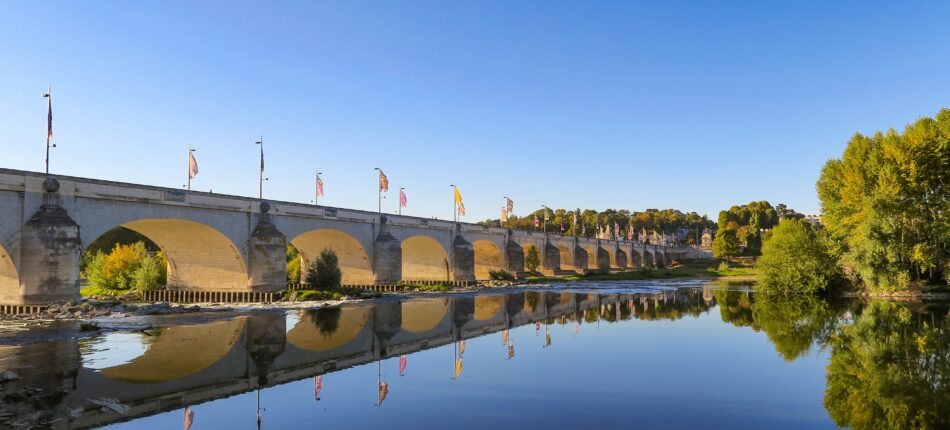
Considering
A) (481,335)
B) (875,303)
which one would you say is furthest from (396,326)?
(875,303)

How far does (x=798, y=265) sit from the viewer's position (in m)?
44.8

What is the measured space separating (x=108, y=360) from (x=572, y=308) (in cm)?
2453

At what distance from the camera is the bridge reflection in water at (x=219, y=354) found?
39.9ft

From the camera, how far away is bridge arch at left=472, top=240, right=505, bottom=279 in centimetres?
7888

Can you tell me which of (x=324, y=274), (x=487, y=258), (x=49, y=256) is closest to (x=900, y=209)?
(x=324, y=274)

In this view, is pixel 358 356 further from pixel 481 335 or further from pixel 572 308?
pixel 572 308

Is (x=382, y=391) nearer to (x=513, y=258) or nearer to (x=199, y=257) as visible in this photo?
(x=199, y=257)

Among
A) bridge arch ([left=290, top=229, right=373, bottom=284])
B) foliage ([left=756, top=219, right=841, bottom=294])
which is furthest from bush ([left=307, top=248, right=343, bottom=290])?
foliage ([left=756, top=219, right=841, bottom=294])

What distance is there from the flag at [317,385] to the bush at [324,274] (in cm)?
3171

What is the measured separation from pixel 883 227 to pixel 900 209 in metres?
3.05

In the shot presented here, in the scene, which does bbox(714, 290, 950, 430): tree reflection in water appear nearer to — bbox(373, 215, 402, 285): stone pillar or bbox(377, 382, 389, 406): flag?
bbox(377, 382, 389, 406): flag

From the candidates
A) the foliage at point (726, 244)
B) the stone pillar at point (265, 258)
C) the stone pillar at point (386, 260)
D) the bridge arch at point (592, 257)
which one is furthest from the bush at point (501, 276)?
the foliage at point (726, 244)

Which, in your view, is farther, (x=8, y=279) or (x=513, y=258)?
(x=513, y=258)

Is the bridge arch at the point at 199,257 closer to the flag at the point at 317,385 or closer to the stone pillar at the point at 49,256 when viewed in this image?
the stone pillar at the point at 49,256
